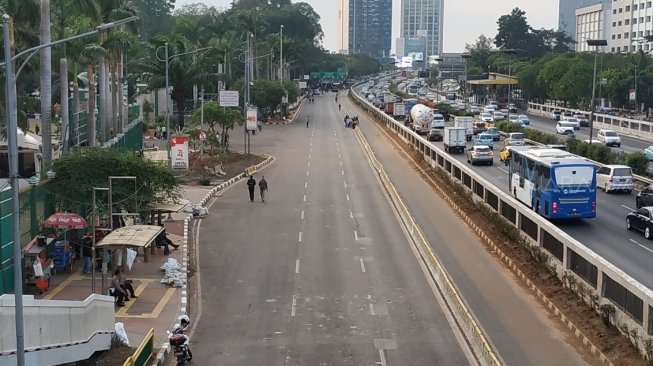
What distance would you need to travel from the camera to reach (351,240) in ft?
121

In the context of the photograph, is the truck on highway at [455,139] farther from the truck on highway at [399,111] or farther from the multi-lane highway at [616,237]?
the truck on highway at [399,111]

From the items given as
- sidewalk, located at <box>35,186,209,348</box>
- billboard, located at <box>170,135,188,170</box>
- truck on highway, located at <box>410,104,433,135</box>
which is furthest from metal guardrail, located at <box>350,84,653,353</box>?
truck on highway, located at <box>410,104,433,135</box>

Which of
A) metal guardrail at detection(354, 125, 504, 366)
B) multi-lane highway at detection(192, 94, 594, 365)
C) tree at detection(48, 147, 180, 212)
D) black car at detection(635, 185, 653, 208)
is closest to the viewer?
metal guardrail at detection(354, 125, 504, 366)

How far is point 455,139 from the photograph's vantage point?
66.9 meters

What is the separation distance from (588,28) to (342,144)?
438 feet

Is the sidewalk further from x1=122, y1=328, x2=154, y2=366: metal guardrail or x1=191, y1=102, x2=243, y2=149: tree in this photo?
x1=191, y1=102, x2=243, y2=149: tree

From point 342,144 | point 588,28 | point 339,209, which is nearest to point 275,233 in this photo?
point 339,209

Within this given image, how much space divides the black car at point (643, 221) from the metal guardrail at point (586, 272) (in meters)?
4.64

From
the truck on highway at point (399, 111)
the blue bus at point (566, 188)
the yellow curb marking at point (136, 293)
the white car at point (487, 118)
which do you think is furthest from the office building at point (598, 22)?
the yellow curb marking at point (136, 293)

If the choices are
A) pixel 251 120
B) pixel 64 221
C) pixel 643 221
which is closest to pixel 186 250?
pixel 64 221

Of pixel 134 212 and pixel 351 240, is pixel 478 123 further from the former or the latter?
pixel 134 212

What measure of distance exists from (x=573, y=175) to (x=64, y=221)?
19.8 meters

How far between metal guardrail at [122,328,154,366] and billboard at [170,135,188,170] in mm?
30682

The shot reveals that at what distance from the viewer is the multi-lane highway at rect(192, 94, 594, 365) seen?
22.2 m
